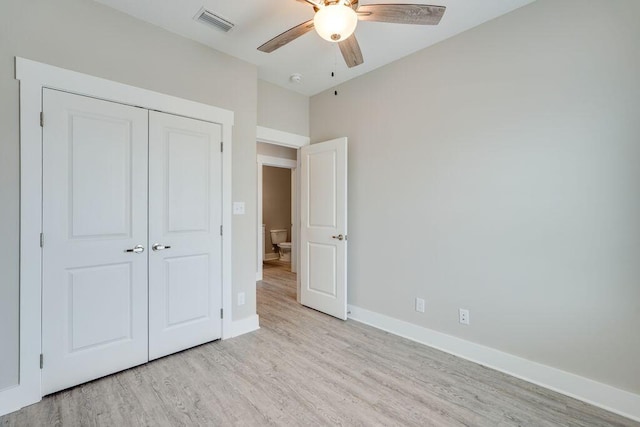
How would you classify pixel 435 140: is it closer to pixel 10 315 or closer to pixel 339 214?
pixel 339 214

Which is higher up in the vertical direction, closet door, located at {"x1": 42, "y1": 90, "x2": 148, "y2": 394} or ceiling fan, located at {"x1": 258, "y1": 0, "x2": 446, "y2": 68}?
ceiling fan, located at {"x1": 258, "y1": 0, "x2": 446, "y2": 68}

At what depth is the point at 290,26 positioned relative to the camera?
7.96 feet

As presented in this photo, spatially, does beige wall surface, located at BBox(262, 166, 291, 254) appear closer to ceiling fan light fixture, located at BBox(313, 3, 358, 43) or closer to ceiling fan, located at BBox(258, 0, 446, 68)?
ceiling fan, located at BBox(258, 0, 446, 68)

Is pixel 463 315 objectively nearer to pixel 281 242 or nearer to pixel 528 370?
pixel 528 370

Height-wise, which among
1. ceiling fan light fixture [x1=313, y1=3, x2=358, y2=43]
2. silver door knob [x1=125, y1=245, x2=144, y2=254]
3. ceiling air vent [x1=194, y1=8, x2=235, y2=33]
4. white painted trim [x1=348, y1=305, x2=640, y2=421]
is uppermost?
ceiling air vent [x1=194, y1=8, x2=235, y2=33]

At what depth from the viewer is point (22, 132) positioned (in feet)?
6.10

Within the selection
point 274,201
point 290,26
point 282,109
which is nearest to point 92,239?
point 290,26

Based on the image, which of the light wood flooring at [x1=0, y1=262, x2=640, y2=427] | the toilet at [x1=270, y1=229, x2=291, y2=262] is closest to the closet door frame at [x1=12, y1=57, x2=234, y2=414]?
the light wood flooring at [x1=0, y1=262, x2=640, y2=427]

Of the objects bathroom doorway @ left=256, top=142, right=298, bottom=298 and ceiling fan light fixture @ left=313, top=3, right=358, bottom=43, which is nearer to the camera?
ceiling fan light fixture @ left=313, top=3, right=358, bottom=43

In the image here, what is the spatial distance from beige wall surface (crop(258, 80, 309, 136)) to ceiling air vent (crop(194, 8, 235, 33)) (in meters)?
1.00

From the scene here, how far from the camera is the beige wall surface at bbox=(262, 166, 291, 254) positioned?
7.25 meters

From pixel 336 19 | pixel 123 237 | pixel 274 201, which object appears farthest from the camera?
pixel 274 201

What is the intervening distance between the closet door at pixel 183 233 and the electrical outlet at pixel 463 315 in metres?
2.19

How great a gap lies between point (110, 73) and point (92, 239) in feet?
4.08
